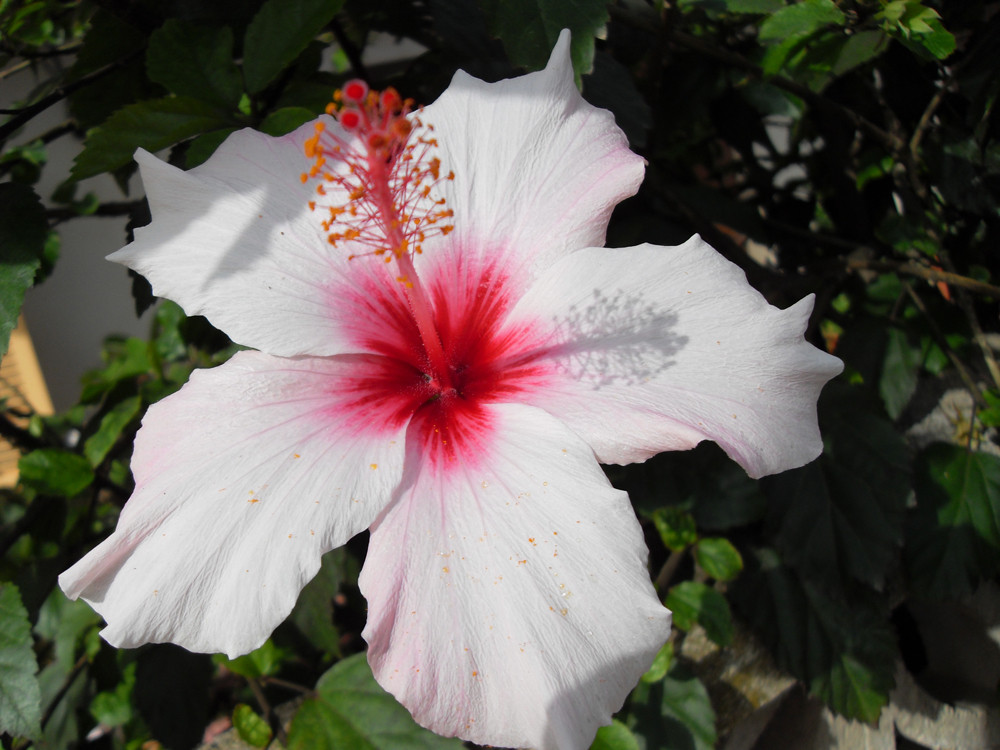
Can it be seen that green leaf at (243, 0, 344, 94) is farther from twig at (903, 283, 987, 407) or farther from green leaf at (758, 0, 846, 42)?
twig at (903, 283, 987, 407)

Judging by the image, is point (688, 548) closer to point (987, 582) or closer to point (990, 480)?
point (990, 480)

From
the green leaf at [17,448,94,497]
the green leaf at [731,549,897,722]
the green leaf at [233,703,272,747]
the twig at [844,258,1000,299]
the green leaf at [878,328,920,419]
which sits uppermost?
the twig at [844,258,1000,299]

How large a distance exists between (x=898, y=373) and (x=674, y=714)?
2.49ft

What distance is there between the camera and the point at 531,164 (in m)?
0.86

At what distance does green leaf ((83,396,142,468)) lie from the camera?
50.5 inches

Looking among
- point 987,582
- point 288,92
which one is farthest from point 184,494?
point 987,582

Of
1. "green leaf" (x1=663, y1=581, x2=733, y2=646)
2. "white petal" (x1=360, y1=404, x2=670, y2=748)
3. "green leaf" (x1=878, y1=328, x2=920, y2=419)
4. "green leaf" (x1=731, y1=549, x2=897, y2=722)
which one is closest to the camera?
"white petal" (x1=360, y1=404, x2=670, y2=748)

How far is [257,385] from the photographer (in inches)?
30.9

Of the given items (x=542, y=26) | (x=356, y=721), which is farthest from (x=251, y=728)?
(x=542, y=26)

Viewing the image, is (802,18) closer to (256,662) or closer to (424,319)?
(424,319)

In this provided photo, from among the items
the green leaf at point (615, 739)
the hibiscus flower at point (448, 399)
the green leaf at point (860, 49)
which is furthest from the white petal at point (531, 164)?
the green leaf at point (615, 739)

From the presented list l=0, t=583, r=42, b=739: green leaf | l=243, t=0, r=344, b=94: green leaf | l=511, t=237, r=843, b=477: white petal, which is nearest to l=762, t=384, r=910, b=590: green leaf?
l=511, t=237, r=843, b=477: white petal

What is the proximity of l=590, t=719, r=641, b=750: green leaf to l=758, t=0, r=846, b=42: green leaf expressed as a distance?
39.1 inches

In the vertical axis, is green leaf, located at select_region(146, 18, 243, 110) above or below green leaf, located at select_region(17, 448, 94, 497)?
above
